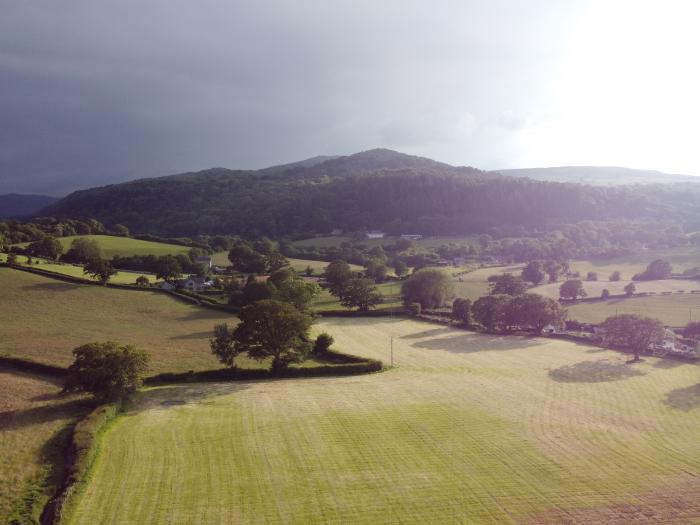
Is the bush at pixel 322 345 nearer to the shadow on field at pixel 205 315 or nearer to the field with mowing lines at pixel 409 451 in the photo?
the field with mowing lines at pixel 409 451

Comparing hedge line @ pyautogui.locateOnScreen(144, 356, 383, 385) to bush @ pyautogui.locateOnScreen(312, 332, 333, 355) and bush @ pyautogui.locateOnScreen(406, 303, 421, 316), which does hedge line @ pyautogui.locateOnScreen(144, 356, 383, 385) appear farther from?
bush @ pyautogui.locateOnScreen(406, 303, 421, 316)

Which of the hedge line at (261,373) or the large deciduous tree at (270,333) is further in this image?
the large deciduous tree at (270,333)

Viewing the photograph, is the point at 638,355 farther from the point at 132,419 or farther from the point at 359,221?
the point at 359,221

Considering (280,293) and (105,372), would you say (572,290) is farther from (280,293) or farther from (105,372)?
(105,372)

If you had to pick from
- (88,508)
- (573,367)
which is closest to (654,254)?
(573,367)

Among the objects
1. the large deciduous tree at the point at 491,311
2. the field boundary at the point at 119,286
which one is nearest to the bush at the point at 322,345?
the large deciduous tree at the point at 491,311

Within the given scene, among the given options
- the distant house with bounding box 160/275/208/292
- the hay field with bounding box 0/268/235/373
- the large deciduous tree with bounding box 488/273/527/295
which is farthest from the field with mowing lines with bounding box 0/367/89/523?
the large deciduous tree with bounding box 488/273/527/295
